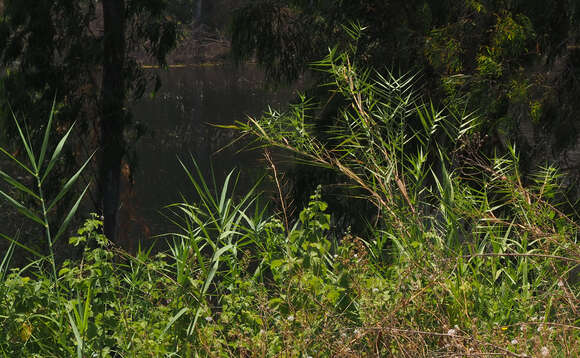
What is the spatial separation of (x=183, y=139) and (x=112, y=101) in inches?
296

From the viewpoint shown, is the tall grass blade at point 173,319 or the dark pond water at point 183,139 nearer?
the tall grass blade at point 173,319

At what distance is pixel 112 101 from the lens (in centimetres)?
912

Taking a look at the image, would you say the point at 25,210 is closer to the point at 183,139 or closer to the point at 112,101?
the point at 112,101

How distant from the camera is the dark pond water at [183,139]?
1199 centimetres

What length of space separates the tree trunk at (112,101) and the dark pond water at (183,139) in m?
0.29

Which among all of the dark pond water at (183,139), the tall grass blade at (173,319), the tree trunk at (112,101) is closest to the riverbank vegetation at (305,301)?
the tall grass blade at (173,319)

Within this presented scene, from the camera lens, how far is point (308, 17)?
25.8 ft

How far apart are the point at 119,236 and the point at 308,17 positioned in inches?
182

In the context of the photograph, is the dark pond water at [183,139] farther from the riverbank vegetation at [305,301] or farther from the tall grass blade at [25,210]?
the tall grass blade at [25,210]

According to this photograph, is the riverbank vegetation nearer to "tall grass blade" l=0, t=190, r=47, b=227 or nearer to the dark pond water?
"tall grass blade" l=0, t=190, r=47, b=227

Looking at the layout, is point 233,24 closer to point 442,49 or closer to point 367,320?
point 442,49

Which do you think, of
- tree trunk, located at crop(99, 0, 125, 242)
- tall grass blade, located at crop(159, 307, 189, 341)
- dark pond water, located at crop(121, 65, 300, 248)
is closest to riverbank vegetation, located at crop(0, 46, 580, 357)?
tall grass blade, located at crop(159, 307, 189, 341)

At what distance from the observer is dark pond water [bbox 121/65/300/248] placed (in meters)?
12.0

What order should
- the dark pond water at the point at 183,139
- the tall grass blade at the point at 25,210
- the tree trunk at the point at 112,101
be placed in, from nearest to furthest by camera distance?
the tall grass blade at the point at 25,210, the tree trunk at the point at 112,101, the dark pond water at the point at 183,139
